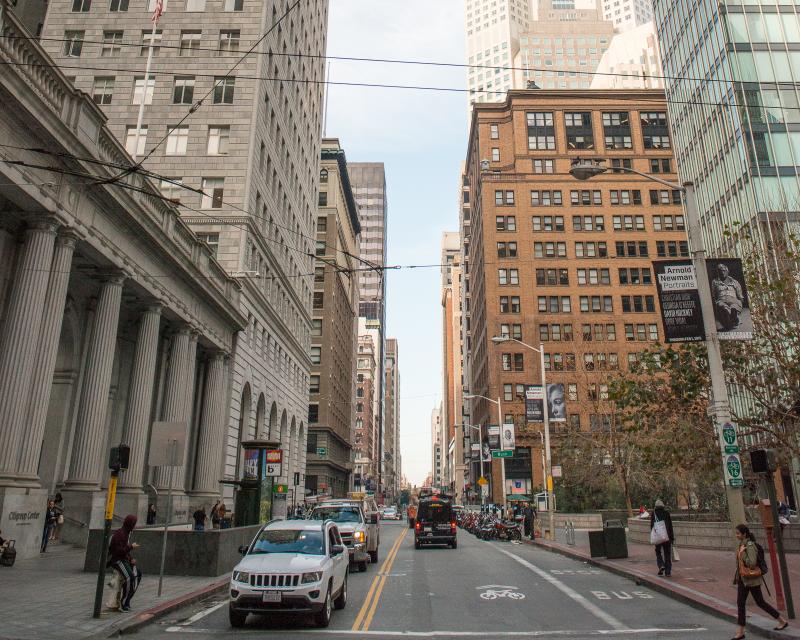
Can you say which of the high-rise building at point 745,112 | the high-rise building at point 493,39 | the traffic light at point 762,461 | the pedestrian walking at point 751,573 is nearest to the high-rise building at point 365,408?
the high-rise building at point 493,39

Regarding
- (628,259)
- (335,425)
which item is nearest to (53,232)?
(335,425)

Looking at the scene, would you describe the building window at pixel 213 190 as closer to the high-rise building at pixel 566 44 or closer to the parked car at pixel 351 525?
the parked car at pixel 351 525

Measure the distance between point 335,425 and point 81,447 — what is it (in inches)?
2585

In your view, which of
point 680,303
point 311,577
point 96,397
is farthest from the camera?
point 96,397

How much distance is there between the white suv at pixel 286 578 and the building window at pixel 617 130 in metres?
89.2

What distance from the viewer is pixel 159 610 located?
1092cm

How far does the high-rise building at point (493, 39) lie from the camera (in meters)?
176

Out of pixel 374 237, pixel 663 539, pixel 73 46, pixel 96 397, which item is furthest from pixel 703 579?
pixel 374 237

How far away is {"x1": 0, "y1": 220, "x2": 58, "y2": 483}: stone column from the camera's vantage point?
669 inches

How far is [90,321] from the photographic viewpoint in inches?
1036

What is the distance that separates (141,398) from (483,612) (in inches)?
753

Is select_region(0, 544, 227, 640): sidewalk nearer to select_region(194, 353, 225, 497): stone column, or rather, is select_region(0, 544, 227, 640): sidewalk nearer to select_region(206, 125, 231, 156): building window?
select_region(194, 353, 225, 497): stone column

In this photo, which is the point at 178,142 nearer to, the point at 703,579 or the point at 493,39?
the point at 703,579

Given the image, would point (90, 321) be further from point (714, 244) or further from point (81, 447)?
point (714, 244)
